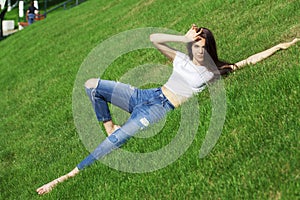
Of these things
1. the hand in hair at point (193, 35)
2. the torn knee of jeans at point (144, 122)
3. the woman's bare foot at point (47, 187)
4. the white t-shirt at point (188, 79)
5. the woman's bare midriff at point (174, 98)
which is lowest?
the woman's bare foot at point (47, 187)

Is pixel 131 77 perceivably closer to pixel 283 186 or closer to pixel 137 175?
pixel 137 175

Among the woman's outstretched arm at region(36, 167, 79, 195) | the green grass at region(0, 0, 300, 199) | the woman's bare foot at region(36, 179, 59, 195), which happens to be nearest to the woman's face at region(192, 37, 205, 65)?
the green grass at region(0, 0, 300, 199)

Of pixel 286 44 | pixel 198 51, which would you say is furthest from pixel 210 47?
pixel 286 44

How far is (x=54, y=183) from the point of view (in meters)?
6.11

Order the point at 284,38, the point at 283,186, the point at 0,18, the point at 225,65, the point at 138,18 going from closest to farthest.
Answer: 1. the point at 283,186
2. the point at 225,65
3. the point at 284,38
4. the point at 138,18
5. the point at 0,18

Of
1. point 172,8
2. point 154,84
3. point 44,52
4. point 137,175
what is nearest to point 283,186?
point 137,175

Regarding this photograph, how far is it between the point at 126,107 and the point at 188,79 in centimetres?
88

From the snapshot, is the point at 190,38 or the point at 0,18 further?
the point at 0,18

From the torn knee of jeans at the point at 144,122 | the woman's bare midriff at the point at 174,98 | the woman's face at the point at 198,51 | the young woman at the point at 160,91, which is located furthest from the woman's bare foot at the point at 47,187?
the woman's face at the point at 198,51

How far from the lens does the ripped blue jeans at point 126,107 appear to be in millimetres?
5973

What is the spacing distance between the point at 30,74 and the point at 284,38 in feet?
31.0

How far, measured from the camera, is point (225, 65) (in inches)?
263

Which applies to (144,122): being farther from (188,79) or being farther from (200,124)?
(200,124)

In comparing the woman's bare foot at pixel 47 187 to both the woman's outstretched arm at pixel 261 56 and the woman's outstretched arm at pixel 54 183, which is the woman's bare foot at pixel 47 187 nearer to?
the woman's outstretched arm at pixel 54 183
